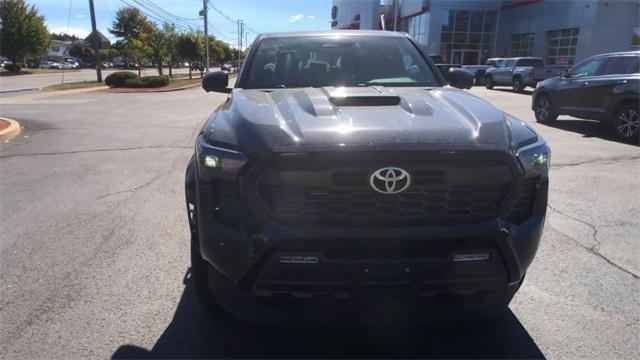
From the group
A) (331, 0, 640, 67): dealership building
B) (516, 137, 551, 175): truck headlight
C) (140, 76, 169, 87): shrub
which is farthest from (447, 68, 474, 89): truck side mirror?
(331, 0, 640, 67): dealership building

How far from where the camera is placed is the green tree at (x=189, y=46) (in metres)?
45.8

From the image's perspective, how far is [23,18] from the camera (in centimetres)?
5112

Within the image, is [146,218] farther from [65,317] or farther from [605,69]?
[605,69]

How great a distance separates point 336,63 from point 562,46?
3532 cm

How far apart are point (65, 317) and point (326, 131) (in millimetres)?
2042

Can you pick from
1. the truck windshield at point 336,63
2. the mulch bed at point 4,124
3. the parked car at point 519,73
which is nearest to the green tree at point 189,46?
the parked car at point 519,73

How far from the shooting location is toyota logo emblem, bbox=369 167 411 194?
2.32 meters

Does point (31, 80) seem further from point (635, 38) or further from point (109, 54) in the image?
point (109, 54)

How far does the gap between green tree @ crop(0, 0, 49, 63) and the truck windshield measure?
56399 mm

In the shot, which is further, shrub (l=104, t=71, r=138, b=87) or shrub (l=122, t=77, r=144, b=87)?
shrub (l=104, t=71, r=138, b=87)

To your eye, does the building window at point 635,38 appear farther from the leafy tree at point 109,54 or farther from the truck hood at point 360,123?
the leafy tree at point 109,54

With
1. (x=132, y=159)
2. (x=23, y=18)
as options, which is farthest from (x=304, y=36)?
(x=23, y=18)

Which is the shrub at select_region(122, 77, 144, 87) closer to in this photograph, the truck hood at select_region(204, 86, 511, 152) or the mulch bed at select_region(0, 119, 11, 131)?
the mulch bed at select_region(0, 119, 11, 131)

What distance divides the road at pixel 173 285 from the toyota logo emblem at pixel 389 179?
102cm
